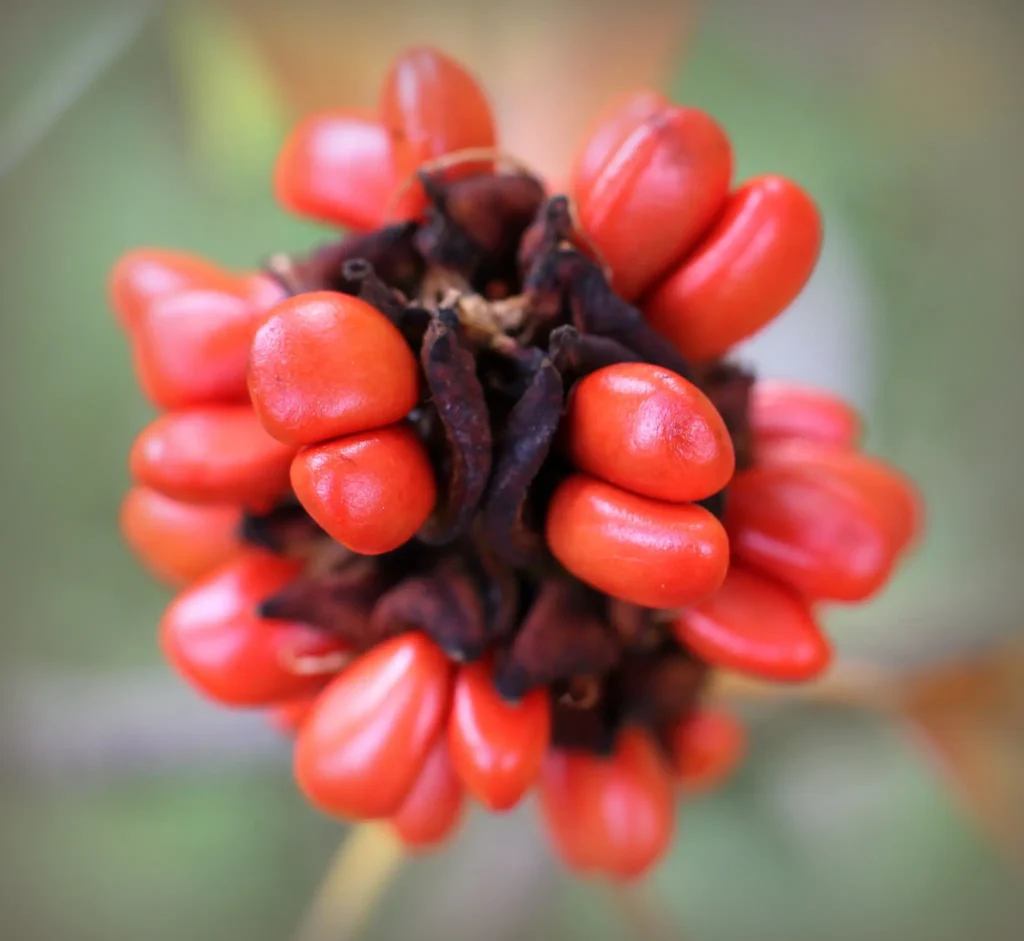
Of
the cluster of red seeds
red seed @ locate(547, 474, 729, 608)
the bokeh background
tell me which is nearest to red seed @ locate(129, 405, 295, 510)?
the cluster of red seeds

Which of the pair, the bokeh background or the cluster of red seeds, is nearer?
the cluster of red seeds

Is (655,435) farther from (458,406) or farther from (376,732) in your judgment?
(376,732)

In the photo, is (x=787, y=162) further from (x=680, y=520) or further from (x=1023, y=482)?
(x=680, y=520)

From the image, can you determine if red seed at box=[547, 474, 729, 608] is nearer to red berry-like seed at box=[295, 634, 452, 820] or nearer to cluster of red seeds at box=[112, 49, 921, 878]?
cluster of red seeds at box=[112, 49, 921, 878]

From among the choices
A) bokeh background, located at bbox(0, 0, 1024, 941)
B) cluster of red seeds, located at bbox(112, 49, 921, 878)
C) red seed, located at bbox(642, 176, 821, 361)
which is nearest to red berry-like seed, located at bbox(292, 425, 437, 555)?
cluster of red seeds, located at bbox(112, 49, 921, 878)

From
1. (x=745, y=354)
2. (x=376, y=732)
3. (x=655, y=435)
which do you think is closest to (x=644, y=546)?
(x=655, y=435)

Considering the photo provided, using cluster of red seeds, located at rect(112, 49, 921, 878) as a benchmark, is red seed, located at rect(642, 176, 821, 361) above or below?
above

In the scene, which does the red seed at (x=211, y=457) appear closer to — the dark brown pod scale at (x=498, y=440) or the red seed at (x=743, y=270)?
the dark brown pod scale at (x=498, y=440)
